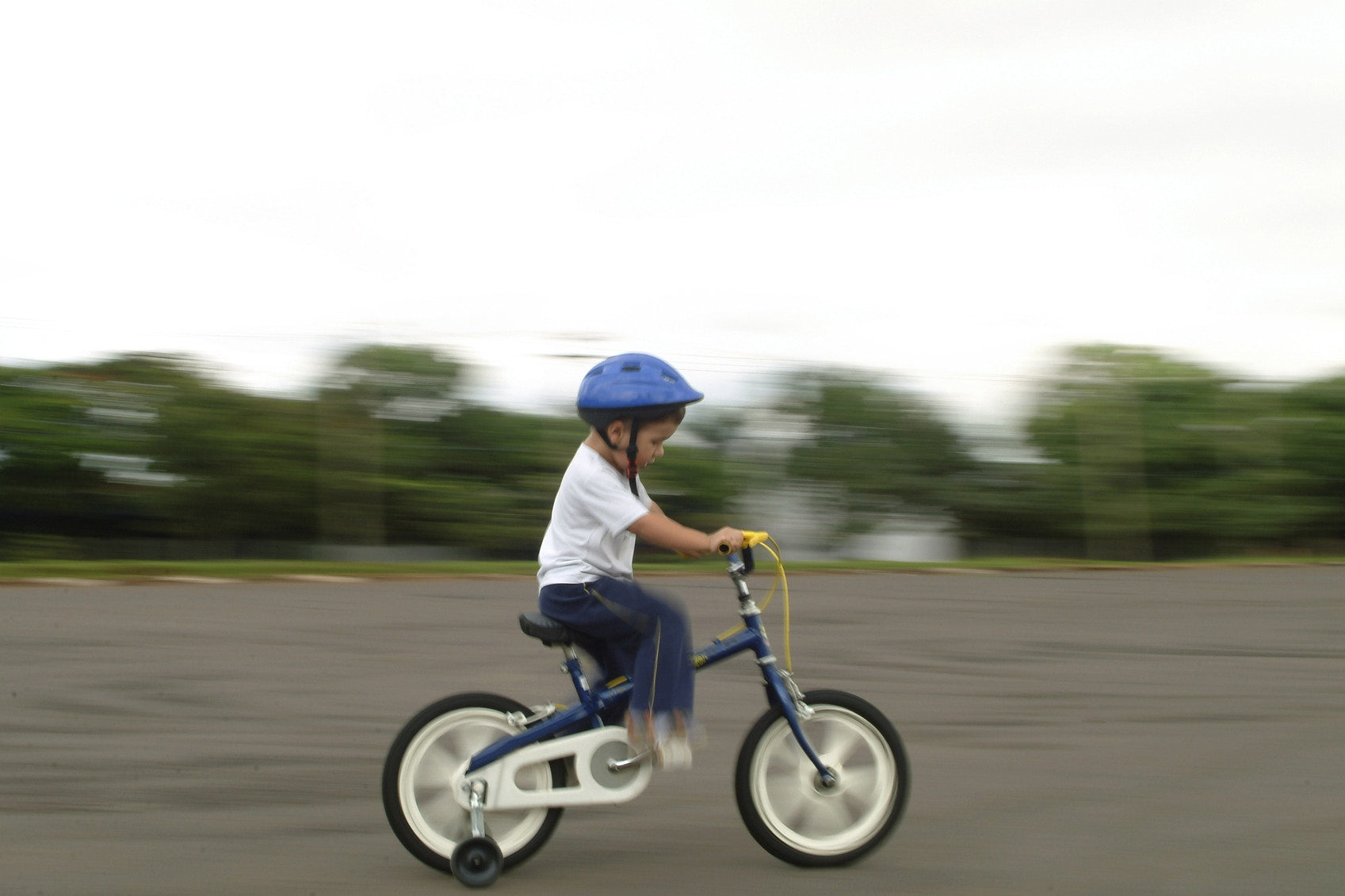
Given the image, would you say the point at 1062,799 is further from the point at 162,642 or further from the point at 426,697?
the point at 162,642

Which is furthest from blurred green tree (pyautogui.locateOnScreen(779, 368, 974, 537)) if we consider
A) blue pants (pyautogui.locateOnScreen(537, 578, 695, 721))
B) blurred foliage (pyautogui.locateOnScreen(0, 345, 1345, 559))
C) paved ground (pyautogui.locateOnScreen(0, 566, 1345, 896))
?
blue pants (pyautogui.locateOnScreen(537, 578, 695, 721))

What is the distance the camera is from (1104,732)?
21.5 feet

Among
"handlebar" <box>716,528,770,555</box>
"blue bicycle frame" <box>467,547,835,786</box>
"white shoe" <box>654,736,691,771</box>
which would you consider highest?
"handlebar" <box>716,528,770,555</box>

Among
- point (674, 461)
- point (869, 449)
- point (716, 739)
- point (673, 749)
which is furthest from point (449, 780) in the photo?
point (869, 449)

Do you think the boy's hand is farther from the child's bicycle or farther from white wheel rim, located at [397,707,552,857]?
white wheel rim, located at [397,707,552,857]

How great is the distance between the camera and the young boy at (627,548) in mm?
4371

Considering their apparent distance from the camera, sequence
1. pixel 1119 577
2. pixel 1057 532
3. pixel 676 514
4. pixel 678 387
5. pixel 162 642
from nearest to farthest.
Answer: pixel 678 387
pixel 162 642
pixel 1119 577
pixel 676 514
pixel 1057 532

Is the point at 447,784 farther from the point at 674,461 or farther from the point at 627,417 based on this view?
the point at 674,461

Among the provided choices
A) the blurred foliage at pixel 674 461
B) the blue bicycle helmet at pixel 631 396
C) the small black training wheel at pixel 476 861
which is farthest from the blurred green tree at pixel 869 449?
the small black training wheel at pixel 476 861

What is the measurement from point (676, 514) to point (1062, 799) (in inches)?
356

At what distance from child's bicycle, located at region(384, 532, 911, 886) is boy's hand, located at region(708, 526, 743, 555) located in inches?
4.5

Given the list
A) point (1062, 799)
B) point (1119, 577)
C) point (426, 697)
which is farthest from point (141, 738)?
point (1119, 577)

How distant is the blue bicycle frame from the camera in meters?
4.51

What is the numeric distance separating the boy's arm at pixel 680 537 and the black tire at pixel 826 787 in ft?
2.06
